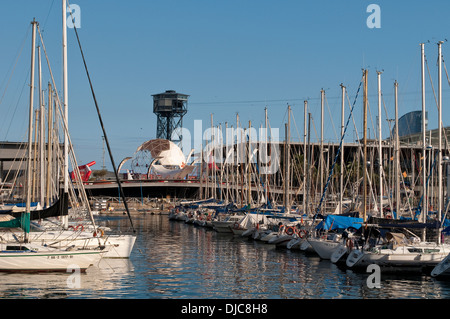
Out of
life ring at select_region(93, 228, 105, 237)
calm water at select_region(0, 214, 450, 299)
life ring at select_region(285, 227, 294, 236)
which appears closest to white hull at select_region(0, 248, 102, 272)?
calm water at select_region(0, 214, 450, 299)

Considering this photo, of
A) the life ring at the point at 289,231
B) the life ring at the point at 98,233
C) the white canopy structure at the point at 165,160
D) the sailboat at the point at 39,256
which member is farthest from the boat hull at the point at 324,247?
the white canopy structure at the point at 165,160

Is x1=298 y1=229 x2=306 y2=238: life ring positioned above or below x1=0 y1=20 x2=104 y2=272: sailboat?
below

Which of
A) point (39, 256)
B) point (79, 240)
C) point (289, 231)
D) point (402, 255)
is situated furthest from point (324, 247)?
point (39, 256)

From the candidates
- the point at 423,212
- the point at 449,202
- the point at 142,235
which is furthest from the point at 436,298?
the point at 142,235

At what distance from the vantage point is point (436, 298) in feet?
95.3

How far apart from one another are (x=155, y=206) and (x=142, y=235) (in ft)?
216

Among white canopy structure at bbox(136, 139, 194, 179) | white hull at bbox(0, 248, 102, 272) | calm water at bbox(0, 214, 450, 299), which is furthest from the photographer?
white canopy structure at bbox(136, 139, 194, 179)

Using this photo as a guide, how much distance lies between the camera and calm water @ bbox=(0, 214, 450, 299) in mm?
29188

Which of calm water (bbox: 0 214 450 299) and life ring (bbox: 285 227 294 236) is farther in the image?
life ring (bbox: 285 227 294 236)

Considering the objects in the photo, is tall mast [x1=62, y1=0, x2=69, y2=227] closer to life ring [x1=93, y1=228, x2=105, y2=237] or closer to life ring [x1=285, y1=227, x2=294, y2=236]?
life ring [x1=93, y1=228, x2=105, y2=237]

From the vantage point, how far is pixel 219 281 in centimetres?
3366

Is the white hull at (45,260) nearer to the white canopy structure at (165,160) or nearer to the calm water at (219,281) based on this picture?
the calm water at (219,281)

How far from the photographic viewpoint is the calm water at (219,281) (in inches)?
1149
